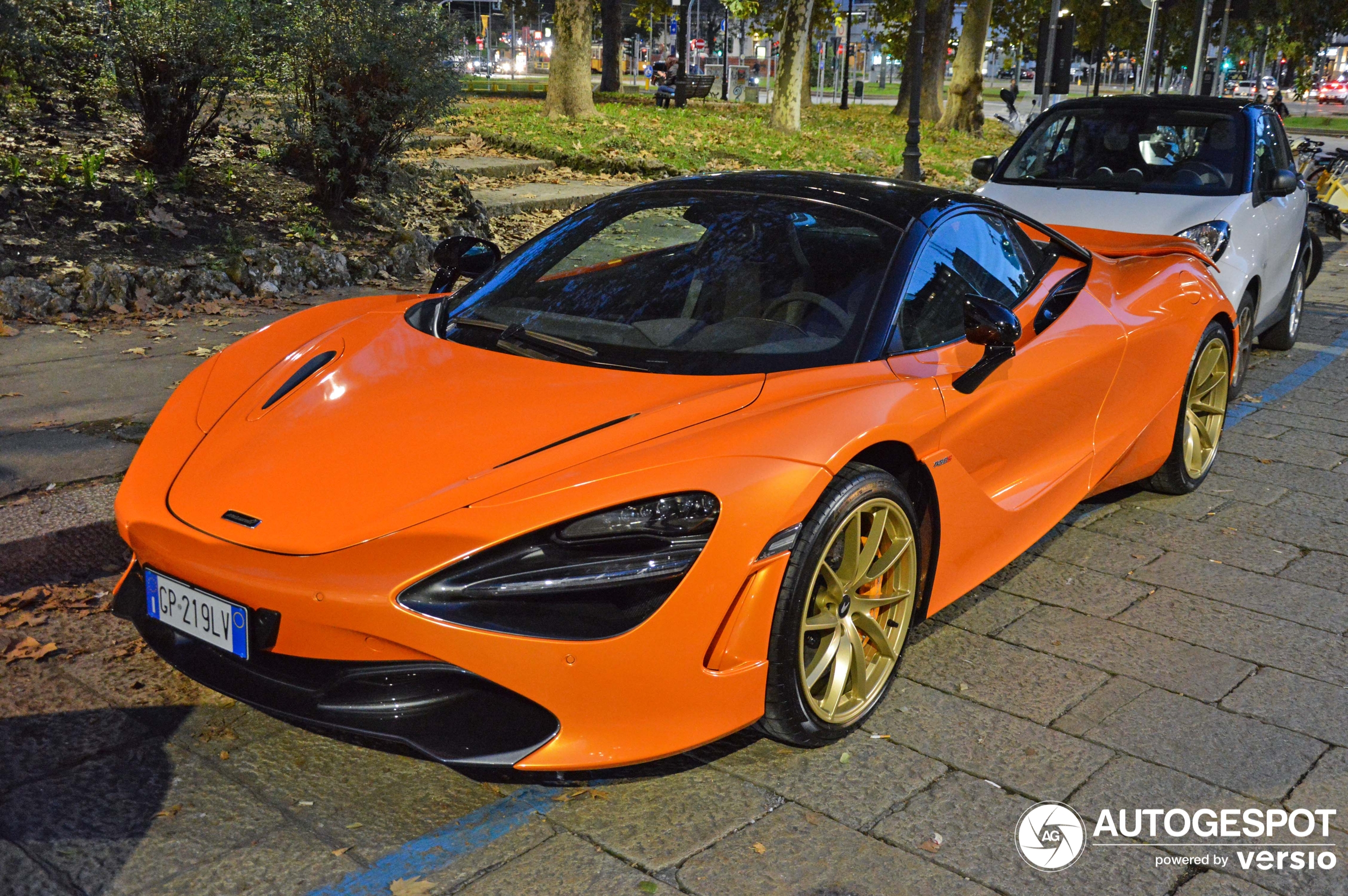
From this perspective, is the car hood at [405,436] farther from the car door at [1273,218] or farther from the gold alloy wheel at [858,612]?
the car door at [1273,218]

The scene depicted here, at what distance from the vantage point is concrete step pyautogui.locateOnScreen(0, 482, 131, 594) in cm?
395

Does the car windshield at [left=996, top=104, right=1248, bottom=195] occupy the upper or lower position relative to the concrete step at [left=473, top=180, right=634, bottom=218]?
upper

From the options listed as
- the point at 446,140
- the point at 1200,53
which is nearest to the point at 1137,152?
the point at 446,140

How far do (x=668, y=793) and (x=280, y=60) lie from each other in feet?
25.7

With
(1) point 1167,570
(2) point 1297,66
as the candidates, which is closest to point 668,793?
(1) point 1167,570

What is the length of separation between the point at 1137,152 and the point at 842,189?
4823 millimetres

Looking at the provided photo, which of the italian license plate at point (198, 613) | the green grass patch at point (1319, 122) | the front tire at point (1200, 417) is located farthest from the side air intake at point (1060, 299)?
the green grass patch at point (1319, 122)

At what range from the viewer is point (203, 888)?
2482 millimetres

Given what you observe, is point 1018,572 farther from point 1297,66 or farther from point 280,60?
→ point 1297,66

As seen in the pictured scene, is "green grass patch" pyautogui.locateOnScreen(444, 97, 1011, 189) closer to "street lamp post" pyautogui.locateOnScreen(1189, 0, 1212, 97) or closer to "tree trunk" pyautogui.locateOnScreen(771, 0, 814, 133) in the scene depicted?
"tree trunk" pyautogui.locateOnScreen(771, 0, 814, 133)

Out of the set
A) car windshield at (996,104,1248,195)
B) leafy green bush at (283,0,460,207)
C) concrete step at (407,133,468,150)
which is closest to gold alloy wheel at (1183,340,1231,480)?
car windshield at (996,104,1248,195)

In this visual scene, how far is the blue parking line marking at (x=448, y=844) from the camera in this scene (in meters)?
2.50

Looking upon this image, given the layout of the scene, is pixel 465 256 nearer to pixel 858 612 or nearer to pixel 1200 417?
pixel 858 612

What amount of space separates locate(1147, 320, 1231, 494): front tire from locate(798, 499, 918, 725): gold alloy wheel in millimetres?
2217
